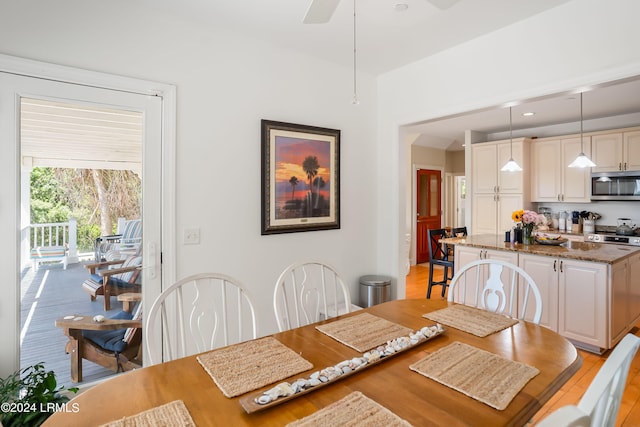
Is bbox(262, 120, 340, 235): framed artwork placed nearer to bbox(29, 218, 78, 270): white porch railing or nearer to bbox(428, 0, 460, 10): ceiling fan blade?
bbox(29, 218, 78, 270): white porch railing

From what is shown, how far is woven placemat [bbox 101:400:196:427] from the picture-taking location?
0.93 metres

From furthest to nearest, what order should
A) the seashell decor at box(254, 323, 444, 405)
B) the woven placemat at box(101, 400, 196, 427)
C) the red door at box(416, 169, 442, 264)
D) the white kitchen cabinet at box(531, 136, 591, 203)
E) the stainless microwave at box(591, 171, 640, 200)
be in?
the red door at box(416, 169, 442, 264)
the white kitchen cabinet at box(531, 136, 591, 203)
the stainless microwave at box(591, 171, 640, 200)
the seashell decor at box(254, 323, 444, 405)
the woven placemat at box(101, 400, 196, 427)

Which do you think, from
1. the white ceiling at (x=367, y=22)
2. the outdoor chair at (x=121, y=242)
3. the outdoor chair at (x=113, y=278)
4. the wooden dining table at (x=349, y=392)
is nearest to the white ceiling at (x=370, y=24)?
the white ceiling at (x=367, y=22)

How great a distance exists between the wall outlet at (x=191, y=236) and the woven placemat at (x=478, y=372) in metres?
1.74

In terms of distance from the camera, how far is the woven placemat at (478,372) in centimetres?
108

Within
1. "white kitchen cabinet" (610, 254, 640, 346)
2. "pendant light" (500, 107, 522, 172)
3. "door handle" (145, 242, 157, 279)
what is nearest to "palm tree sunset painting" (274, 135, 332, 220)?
"door handle" (145, 242, 157, 279)

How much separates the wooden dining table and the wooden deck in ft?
4.03

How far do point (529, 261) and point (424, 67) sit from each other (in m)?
2.16

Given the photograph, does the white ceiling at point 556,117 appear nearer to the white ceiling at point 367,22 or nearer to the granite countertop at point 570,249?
the white ceiling at point 367,22

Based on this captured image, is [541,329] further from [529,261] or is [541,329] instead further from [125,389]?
[529,261]

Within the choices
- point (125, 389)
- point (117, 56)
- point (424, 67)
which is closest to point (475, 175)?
point (424, 67)

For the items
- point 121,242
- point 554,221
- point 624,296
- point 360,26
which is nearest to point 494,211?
point 554,221

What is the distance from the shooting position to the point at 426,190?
24.9ft

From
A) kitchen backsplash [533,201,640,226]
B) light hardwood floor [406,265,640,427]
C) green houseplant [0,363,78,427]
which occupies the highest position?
kitchen backsplash [533,201,640,226]
